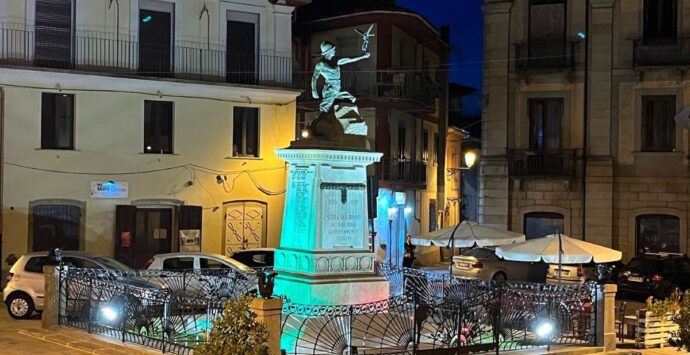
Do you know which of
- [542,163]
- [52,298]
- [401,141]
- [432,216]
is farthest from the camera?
[432,216]

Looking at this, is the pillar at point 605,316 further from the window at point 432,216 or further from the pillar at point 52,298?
the window at point 432,216

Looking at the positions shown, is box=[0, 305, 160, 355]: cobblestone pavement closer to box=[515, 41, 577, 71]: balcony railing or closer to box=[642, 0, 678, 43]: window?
box=[515, 41, 577, 71]: balcony railing

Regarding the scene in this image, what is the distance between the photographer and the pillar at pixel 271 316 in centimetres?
1030

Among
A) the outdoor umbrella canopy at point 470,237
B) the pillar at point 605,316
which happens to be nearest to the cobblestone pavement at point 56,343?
the pillar at point 605,316

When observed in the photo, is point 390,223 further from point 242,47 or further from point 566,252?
point 566,252

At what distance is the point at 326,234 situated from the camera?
13.6 meters

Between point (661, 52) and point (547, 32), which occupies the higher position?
Answer: point (547, 32)

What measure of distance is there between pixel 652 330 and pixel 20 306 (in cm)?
1236

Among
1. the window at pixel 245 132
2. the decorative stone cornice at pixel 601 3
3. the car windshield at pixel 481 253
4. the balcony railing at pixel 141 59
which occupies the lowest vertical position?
the car windshield at pixel 481 253

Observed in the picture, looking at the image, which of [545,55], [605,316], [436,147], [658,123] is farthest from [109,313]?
[436,147]

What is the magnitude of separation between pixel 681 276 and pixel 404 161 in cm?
1368

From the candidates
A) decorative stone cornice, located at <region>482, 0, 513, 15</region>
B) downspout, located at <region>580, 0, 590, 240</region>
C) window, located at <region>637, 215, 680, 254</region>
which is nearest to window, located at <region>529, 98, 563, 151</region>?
downspout, located at <region>580, 0, 590, 240</region>

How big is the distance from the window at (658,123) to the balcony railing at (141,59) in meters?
11.9

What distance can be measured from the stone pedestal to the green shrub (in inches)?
150
